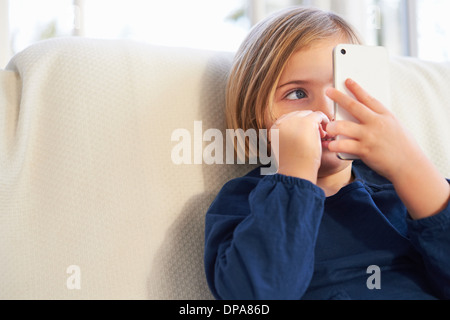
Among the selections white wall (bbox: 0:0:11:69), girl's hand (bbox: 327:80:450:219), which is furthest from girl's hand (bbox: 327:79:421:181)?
white wall (bbox: 0:0:11:69)

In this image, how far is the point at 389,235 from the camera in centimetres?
66

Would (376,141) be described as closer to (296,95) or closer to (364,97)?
(364,97)

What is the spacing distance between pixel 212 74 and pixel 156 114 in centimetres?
14

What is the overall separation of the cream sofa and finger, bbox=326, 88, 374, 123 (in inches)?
9.8

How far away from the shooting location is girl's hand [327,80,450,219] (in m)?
0.58

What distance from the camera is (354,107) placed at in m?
0.59

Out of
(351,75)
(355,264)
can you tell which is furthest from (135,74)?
(355,264)

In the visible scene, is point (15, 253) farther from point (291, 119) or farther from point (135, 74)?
point (291, 119)

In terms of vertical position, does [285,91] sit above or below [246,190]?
above

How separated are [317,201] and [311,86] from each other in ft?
0.67

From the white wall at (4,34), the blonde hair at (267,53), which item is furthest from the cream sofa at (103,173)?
the white wall at (4,34)

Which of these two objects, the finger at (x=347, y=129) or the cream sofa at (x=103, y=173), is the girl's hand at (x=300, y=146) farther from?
the cream sofa at (x=103, y=173)

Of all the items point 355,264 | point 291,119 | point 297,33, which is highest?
point 297,33

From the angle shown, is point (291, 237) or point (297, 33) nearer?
point (291, 237)
